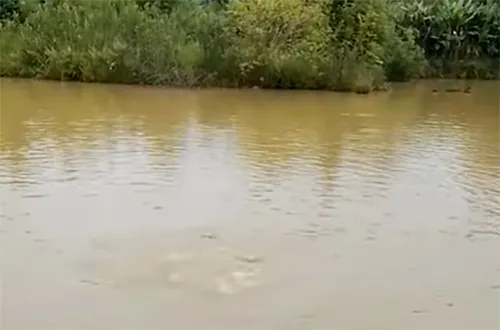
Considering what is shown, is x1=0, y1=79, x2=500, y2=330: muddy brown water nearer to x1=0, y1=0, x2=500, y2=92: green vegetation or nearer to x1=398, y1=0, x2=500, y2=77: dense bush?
x1=0, y1=0, x2=500, y2=92: green vegetation

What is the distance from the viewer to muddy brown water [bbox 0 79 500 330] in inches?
184

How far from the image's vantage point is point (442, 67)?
20359 millimetres

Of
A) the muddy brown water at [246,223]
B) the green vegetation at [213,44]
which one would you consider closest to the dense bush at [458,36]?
the green vegetation at [213,44]

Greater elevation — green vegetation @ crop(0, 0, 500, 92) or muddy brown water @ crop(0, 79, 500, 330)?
green vegetation @ crop(0, 0, 500, 92)

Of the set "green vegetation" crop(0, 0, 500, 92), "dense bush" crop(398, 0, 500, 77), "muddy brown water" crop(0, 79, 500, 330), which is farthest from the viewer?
"dense bush" crop(398, 0, 500, 77)

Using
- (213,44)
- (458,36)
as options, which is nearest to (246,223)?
(213,44)

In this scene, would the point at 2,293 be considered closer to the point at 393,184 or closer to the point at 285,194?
the point at 285,194

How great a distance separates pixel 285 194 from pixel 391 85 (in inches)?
438

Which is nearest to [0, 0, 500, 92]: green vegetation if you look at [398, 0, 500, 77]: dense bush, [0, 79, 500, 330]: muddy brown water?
[398, 0, 500, 77]: dense bush

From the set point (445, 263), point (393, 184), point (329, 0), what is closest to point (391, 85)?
A: point (329, 0)

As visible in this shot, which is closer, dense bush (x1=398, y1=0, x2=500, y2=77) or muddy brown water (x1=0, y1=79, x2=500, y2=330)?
muddy brown water (x1=0, y1=79, x2=500, y2=330)

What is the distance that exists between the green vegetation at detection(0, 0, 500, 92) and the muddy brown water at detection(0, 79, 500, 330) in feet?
13.9

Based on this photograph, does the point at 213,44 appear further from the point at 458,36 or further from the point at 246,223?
the point at 246,223

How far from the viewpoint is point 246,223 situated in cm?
634
